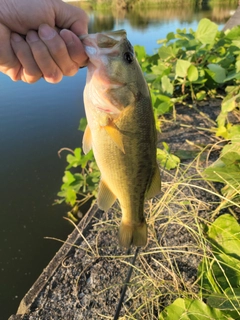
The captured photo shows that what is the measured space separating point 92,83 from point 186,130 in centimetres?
248

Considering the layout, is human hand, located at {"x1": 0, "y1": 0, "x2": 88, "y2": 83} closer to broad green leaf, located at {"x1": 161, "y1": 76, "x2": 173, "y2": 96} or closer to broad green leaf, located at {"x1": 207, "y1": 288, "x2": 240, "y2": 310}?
broad green leaf, located at {"x1": 207, "y1": 288, "x2": 240, "y2": 310}

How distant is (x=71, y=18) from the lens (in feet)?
4.95

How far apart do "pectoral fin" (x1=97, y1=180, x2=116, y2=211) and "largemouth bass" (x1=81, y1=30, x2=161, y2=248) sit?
0.08 m

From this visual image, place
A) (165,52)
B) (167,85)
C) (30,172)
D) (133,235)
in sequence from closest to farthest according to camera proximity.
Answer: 1. (133,235)
2. (167,85)
3. (30,172)
4. (165,52)

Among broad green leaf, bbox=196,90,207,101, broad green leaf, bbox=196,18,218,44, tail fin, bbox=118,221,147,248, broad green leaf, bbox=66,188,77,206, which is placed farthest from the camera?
broad green leaf, bbox=196,18,218,44

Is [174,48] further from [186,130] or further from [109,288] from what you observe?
[109,288]

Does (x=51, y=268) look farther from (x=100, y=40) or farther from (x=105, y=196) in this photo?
(x=100, y=40)

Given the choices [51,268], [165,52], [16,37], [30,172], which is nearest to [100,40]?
[16,37]

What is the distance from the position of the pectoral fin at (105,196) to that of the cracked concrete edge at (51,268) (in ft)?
2.70

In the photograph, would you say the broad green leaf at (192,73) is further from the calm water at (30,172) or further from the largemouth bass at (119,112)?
the largemouth bass at (119,112)

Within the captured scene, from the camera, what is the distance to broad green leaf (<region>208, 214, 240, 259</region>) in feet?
6.61

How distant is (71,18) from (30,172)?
361 centimetres

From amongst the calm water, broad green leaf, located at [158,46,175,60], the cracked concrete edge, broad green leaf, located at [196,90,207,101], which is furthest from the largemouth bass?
broad green leaf, located at [158,46,175,60]

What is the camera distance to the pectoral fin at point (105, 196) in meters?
1.66
